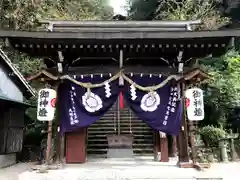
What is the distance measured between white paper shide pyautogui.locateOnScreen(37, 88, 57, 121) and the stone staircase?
15.7 ft

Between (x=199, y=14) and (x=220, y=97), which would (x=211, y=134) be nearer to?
(x=220, y=97)

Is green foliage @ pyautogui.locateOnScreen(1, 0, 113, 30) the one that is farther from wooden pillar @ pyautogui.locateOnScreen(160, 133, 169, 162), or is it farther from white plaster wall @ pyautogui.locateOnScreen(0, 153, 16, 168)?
wooden pillar @ pyautogui.locateOnScreen(160, 133, 169, 162)

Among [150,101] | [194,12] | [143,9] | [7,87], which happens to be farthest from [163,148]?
[143,9]

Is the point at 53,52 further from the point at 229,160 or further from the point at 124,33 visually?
the point at 229,160

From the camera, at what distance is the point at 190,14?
2036 centimetres

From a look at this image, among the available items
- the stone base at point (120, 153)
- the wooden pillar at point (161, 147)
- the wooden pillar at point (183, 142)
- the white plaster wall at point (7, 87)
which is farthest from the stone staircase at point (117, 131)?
the wooden pillar at point (183, 142)

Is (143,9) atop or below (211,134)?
atop

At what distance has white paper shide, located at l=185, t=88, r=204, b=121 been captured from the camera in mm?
8586

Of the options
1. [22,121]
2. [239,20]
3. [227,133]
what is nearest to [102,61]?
[22,121]

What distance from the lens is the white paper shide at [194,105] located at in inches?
338

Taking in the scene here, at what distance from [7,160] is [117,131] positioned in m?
4.90

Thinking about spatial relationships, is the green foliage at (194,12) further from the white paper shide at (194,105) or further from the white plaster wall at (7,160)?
the white plaster wall at (7,160)

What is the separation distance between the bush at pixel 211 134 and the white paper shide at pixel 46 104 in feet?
24.0

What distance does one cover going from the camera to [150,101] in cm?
879
